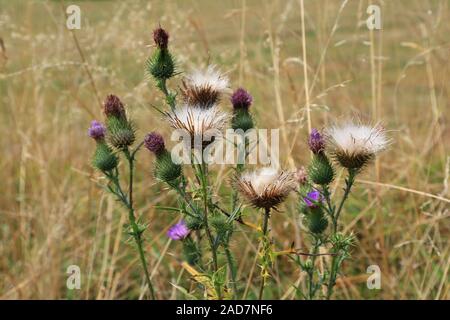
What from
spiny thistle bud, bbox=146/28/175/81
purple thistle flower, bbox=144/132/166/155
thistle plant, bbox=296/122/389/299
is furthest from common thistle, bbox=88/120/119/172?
thistle plant, bbox=296/122/389/299


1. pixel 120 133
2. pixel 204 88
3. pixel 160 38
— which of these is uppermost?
pixel 160 38

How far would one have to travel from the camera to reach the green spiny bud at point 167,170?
1.46 metres

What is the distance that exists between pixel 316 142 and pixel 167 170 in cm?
36

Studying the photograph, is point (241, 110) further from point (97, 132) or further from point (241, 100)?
point (97, 132)

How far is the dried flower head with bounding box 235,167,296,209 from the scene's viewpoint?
134 centimetres

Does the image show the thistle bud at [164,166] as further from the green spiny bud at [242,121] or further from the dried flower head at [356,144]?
the dried flower head at [356,144]

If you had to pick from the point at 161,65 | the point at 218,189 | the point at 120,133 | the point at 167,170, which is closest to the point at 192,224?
the point at 167,170

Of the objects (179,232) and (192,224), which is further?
(179,232)

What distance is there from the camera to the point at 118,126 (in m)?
1.54

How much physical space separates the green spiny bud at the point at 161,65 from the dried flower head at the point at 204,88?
5cm
